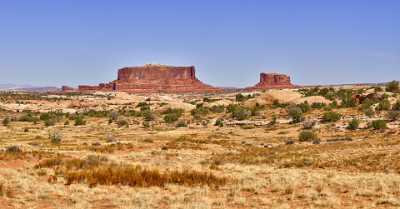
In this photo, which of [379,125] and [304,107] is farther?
[304,107]

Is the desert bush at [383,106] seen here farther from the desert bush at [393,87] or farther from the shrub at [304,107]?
the desert bush at [393,87]

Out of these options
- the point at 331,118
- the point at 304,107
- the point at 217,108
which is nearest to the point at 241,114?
the point at 304,107

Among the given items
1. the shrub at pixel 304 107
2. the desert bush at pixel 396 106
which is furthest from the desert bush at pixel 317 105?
the desert bush at pixel 396 106

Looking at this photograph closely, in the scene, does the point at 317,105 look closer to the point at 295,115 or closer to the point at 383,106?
the point at 383,106

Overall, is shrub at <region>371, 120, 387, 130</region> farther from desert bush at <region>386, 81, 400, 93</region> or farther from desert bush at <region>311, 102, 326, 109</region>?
desert bush at <region>386, 81, 400, 93</region>

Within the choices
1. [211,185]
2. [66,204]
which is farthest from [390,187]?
[66,204]

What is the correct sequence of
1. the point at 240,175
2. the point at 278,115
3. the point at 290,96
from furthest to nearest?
1. the point at 290,96
2. the point at 278,115
3. the point at 240,175

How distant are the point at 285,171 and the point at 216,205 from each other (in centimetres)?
713

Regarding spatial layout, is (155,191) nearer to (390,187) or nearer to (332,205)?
(332,205)

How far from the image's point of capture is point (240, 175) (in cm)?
1988

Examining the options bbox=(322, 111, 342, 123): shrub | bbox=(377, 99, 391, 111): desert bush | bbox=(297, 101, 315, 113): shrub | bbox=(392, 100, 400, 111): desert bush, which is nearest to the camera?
bbox=(322, 111, 342, 123): shrub

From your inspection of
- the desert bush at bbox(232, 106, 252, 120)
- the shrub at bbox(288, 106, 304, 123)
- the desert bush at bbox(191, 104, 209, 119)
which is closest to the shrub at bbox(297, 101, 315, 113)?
the shrub at bbox(288, 106, 304, 123)

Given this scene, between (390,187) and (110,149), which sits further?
(110,149)

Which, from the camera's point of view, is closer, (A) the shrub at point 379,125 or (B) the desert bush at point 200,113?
(A) the shrub at point 379,125
